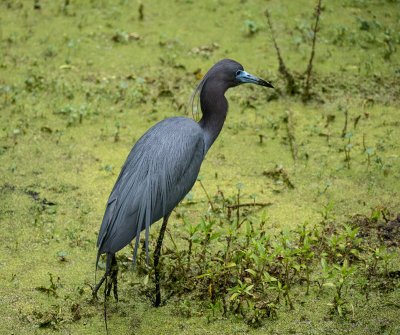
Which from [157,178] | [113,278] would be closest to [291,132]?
[157,178]

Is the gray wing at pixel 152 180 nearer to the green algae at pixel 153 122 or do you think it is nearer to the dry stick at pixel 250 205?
the green algae at pixel 153 122

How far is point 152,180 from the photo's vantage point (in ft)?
14.3

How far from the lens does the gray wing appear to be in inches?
166

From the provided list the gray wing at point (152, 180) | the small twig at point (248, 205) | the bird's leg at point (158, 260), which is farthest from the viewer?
the small twig at point (248, 205)

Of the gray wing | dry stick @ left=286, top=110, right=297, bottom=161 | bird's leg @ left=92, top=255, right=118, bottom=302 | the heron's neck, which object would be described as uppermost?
the heron's neck

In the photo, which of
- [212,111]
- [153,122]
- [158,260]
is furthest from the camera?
[153,122]

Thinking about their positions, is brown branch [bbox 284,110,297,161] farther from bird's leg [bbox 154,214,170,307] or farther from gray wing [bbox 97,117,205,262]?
bird's leg [bbox 154,214,170,307]

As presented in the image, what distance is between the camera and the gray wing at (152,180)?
4217 millimetres

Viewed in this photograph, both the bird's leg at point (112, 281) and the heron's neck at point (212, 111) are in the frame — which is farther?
the heron's neck at point (212, 111)

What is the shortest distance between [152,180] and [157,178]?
3 cm

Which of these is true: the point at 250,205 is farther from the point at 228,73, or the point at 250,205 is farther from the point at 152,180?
the point at 152,180

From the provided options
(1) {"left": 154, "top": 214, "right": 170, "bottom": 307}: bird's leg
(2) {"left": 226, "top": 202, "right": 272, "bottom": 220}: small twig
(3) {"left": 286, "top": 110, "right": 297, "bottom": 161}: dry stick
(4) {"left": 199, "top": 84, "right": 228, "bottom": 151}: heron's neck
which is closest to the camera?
(1) {"left": 154, "top": 214, "right": 170, "bottom": 307}: bird's leg

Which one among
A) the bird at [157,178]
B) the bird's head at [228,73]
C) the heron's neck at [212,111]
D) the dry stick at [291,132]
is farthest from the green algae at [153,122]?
the bird's head at [228,73]

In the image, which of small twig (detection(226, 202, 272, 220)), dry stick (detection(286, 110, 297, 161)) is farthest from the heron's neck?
dry stick (detection(286, 110, 297, 161))
